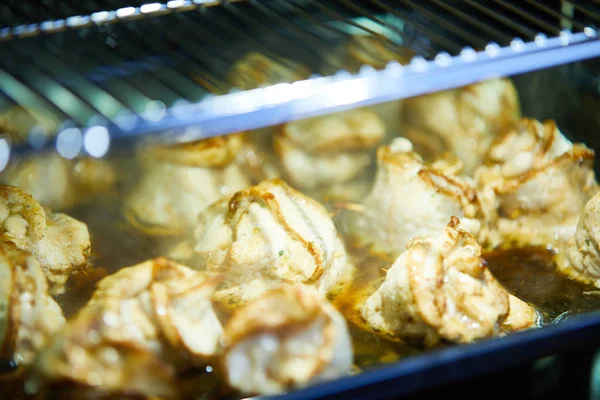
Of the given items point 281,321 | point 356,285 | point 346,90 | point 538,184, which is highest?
point 346,90

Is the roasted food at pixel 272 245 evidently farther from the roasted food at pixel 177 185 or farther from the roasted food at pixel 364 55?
the roasted food at pixel 364 55

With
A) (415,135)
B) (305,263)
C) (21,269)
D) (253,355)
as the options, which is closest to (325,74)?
(305,263)

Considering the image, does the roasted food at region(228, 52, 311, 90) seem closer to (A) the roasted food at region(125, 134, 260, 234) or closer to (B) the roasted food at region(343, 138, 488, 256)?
(A) the roasted food at region(125, 134, 260, 234)

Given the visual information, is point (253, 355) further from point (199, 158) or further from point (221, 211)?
point (199, 158)

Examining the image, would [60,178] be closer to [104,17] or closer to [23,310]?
[104,17]

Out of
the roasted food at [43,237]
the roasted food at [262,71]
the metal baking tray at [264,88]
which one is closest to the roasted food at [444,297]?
the metal baking tray at [264,88]

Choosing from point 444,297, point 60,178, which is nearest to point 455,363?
point 444,297
